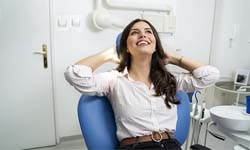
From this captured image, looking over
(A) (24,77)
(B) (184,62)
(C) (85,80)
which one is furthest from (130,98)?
(A) (24,77)

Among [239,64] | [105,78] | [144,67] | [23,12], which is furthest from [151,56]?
[239,64]

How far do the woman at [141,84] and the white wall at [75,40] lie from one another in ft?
3.16

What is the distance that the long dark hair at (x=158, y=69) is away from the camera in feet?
4.47

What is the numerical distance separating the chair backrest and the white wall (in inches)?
43.6

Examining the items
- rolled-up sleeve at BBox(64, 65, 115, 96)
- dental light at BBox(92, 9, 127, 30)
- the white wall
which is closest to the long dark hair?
rolled-up sleeve at BBox(64, 65, 115, 96)

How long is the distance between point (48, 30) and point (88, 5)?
0.46 m

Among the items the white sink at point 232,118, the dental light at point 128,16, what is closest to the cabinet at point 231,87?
the dental light at point 128,16

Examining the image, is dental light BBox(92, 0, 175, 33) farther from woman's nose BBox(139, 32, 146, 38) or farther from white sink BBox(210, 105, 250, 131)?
white sink BBox(210, 105, 250, 131)

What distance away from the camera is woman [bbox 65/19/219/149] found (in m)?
1.25

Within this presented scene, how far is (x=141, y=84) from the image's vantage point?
4.44ft

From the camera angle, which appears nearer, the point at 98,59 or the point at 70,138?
the point at 98,59

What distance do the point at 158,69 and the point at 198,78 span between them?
0.82 feet

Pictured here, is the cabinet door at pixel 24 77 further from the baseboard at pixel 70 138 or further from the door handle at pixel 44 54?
the baseboard at pixel 70 138

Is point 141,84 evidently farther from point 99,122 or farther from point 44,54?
point 44,54
